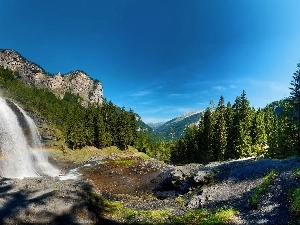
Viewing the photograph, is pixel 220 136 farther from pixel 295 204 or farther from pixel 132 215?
pixel 295 204

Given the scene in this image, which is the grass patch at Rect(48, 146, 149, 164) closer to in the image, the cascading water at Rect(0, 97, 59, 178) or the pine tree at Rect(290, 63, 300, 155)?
the cascading water at Rect(0, 97, 59, 178)

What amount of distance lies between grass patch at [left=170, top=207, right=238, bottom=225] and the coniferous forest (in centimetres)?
4245

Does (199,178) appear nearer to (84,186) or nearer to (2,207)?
(84,186)

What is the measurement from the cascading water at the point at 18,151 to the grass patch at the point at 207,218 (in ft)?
159

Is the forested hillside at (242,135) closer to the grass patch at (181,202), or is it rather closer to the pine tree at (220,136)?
the pine tree at (220,136)

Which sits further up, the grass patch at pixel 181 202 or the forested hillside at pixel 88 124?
the forested hillside at pixel 88 124

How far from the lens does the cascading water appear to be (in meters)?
66.9

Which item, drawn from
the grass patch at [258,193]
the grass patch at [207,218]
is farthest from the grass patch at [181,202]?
the grass patch at [258,193]

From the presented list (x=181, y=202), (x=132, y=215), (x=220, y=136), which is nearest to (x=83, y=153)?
(x=220, y=136)

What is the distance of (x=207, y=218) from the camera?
1024 inches

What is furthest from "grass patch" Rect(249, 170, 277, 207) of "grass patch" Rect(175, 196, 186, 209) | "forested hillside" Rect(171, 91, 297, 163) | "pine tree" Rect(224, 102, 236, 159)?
"pine tree" Rect(224, 102, 236, 159)

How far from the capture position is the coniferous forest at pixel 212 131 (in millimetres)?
64812

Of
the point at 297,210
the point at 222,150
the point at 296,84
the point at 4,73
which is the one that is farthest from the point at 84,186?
the point at 4,73

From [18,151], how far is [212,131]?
5938 cm
